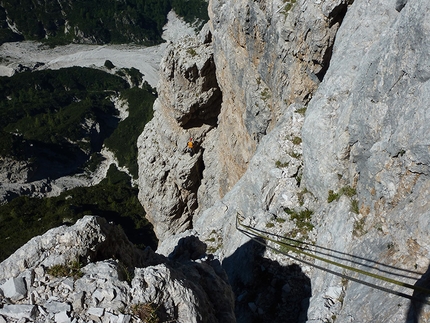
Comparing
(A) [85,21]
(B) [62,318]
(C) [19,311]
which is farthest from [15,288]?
(A) [85,21]

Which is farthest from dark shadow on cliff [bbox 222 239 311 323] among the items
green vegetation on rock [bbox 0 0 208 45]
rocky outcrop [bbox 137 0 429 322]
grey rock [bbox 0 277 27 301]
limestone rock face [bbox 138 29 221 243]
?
green vegetation on rock [bbox 0 0 208 45]

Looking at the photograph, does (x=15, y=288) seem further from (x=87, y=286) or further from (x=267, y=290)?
(x=267, y=290)

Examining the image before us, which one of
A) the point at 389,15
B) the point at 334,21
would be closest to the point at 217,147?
the point at 334,21

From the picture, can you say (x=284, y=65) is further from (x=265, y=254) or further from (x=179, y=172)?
(x=179, y=172)

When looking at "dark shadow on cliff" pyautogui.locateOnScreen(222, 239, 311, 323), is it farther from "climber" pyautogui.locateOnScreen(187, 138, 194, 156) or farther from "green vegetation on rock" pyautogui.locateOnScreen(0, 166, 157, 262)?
"green vegetation on rock" pyautogui.locateOnScreen(0, 166, 157, 262)

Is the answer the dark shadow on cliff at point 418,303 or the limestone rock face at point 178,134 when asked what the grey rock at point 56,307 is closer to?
the dark shadow on cliff at point 418,303

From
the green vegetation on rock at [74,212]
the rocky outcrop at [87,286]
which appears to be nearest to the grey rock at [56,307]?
the rocky outcrop at [87,286]
